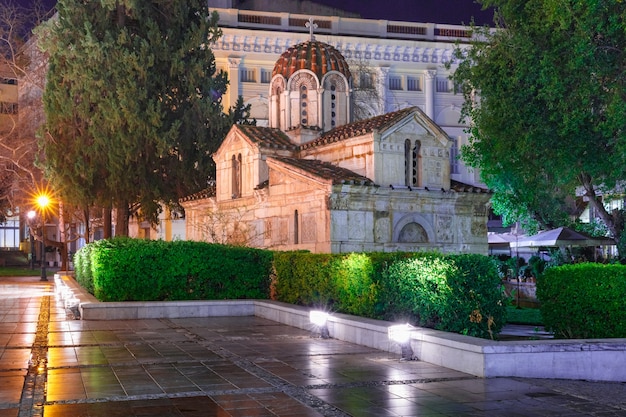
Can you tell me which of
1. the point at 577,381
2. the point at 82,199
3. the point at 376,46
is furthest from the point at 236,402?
the point at 376,46

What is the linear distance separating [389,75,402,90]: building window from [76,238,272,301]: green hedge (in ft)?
122

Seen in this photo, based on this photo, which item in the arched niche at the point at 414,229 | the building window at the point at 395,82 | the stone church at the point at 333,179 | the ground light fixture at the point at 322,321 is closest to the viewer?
the ground light fixture at the point at 322,321

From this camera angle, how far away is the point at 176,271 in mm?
19828

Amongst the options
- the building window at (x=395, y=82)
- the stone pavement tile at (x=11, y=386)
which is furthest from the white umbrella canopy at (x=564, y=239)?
the building window at (x=395, y=82)

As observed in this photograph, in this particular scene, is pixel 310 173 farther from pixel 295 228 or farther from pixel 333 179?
pixel 295 228

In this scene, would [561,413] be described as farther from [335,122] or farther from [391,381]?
[335,122]

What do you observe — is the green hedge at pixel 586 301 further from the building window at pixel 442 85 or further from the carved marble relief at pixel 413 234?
the building window at pixel 442 85

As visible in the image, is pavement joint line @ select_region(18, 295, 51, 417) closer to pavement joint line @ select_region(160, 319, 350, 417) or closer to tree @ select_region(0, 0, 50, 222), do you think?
pavement joint line @ select_region(160, 319, 350, 417)

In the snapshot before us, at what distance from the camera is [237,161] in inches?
1138

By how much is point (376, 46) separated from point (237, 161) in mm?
27832

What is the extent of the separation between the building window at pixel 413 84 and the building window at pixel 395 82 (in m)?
0.58

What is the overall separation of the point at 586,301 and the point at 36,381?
8044 millimetres

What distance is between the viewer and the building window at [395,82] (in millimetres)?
55781

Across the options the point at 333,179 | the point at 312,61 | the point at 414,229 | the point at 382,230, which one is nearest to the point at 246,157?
the point at 312,61
